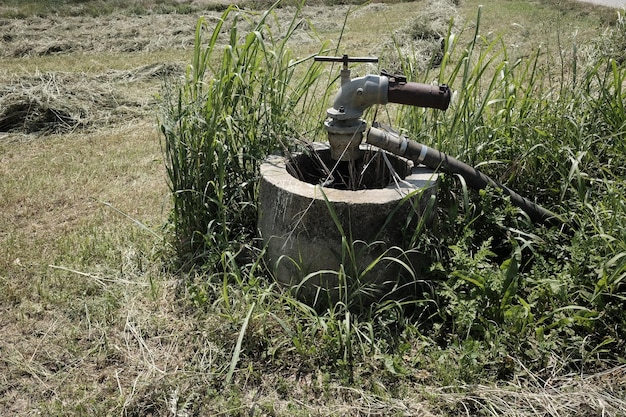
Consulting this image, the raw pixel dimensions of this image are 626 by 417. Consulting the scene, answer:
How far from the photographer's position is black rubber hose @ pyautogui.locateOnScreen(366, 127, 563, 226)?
263 centimetres

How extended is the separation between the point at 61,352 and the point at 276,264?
948 mm

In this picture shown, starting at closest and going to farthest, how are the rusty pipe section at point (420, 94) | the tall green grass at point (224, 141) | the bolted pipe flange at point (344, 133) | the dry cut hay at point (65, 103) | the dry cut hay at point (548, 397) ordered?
1. the dry cut hay at point (548, 397)
2. the rusty pipe section at point (420, 94)
3. the bolted pipe flange at point (344, 133)
4. the tall green grass at point (224, 141)
5. the dry cut hay at point (65, 103)

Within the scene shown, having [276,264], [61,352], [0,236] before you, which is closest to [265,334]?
[276,264]

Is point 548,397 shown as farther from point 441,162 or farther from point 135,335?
point 135,335

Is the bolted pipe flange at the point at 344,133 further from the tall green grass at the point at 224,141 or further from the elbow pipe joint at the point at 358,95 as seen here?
the tall green grass at the point at 224,141

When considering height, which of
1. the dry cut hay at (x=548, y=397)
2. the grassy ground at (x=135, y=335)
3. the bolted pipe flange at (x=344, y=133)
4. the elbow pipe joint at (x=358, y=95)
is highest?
the elbow pipe joint at (x=358, y=95)

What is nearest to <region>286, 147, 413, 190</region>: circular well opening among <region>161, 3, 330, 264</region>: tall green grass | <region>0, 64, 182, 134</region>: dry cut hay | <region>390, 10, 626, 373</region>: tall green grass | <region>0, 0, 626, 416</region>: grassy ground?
<region>161, 3, 330, 264</region>: tall green grass

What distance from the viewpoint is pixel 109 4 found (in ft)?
45.4

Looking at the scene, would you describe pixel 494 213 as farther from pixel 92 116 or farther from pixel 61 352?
pixel 92 116

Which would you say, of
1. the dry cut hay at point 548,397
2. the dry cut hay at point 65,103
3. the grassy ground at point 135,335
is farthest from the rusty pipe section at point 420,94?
the dry cut hay at point 65,103

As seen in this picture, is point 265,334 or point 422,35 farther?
point 422,35

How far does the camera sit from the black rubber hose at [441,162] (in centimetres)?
263

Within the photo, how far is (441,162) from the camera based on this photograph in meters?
2.69

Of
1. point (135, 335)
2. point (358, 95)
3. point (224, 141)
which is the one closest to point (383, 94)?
point (358, 95)
